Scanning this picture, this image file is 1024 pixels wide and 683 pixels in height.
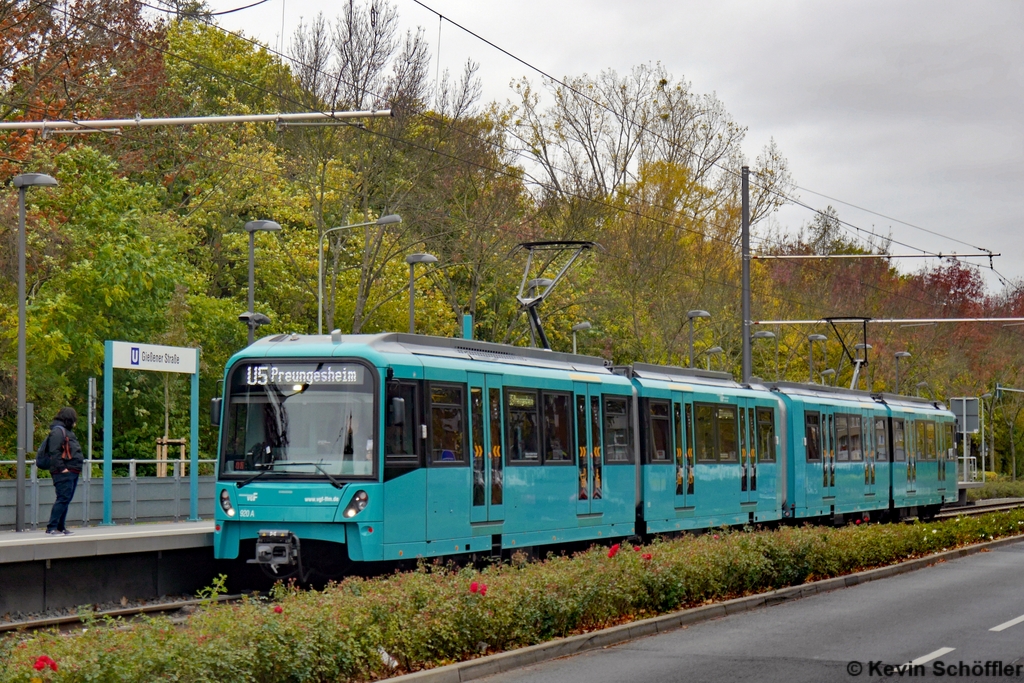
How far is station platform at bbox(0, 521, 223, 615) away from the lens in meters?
15.4

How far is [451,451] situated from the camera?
17844mm

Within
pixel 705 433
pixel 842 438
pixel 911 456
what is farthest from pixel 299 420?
pixel 911 456

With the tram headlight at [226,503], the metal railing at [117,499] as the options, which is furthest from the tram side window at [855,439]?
the tram headlight at [226,503]

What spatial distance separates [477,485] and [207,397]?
24.3 meters

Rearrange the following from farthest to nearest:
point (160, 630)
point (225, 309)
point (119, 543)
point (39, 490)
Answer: point (225, 309)
point (39, 490)
point (119, 543)
point (160, 630)

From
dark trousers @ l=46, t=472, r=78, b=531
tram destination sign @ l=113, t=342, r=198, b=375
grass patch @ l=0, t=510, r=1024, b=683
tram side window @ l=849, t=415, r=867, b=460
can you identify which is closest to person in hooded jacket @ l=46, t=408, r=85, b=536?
dark trousers @ l=46, t=472, r=78, b=531

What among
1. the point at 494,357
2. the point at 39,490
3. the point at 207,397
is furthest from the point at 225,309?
the point at 494,357

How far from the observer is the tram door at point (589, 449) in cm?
2128

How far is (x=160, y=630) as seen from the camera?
32.4ft

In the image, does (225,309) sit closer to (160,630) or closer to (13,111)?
(13,111)

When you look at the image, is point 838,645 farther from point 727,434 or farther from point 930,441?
point 930,441

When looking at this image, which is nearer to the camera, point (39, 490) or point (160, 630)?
point (160, 630)

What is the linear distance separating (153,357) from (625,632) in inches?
491

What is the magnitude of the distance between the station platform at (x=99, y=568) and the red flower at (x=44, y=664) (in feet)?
21.1
